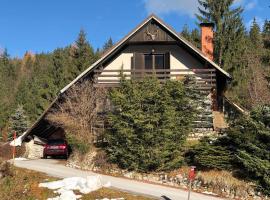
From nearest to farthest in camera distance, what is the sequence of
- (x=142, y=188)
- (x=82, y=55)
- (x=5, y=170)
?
(x=142, y=188), (x=5, y=170), (x=82, y=55)

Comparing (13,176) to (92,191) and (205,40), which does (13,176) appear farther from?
(205,40)

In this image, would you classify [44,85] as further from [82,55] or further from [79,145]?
[79,145]

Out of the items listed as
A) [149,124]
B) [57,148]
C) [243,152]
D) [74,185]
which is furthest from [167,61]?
[74,185]

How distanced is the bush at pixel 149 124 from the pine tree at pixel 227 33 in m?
18.2

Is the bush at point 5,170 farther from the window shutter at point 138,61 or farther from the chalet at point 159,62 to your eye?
the window shutter at point 138,61

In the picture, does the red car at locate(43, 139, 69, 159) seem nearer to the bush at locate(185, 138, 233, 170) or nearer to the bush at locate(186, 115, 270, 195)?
the bush at locate(186, 115, 270, 195)

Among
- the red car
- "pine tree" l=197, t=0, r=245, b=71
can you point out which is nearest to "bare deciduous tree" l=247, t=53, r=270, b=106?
"pine tree" l=197, t=0, r=245, b=71

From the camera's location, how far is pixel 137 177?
1858 centimetres

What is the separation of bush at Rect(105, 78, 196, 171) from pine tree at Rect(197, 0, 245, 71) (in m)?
18.2

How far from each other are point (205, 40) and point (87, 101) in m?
11.3

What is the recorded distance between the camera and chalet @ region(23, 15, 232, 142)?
2511 centimetres

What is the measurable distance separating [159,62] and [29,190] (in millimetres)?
14427

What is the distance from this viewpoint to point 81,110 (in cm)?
2319

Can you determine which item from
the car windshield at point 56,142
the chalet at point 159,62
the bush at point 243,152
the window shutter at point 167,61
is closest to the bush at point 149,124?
the bush at point 243,152
